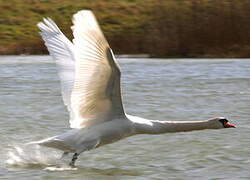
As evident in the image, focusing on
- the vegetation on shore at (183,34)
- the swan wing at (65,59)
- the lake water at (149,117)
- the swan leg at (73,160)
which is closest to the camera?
the swan leg at (73,160)

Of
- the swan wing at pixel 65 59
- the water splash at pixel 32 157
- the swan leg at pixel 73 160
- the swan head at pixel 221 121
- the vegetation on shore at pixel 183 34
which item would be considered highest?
the swan wing at pixel 65 59

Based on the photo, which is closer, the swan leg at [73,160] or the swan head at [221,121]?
the swan leg at [73,160]

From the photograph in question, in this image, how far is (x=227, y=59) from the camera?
24531 mm

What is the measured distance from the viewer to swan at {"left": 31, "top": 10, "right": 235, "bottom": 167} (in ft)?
27.3

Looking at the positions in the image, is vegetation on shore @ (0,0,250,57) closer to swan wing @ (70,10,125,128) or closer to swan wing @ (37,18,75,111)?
swan wing @ (37,18,75,111)

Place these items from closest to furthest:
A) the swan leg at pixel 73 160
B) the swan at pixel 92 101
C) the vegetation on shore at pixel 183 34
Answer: the swan at pixel 92 101 < the swan leg at pixel 73 160 < the vegetation on shore at pixel 183 34

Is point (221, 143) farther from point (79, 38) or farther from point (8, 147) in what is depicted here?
point (79, 38)

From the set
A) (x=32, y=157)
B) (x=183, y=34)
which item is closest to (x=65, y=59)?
(x=32, y=157)

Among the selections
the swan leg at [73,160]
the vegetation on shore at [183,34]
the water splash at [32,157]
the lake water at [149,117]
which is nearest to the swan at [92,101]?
the swan leg at [73,160]

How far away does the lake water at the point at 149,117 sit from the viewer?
30.9 feet

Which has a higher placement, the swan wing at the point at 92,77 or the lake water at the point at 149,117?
the swan wing at the point at 92,77

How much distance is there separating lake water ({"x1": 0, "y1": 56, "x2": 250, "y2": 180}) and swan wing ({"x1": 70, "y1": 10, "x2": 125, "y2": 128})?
0.70 m

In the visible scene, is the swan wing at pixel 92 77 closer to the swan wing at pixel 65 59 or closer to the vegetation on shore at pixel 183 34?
the swan wing at pixel 65 59

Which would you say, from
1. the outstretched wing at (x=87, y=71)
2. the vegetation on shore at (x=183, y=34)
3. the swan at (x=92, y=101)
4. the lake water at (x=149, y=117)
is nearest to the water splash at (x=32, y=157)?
the lake water at (x=149, y=117)
